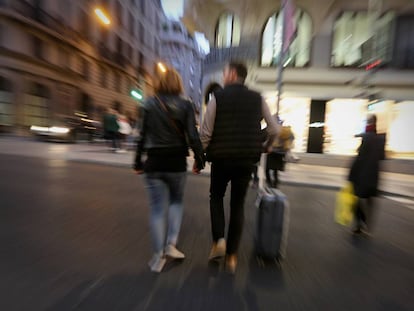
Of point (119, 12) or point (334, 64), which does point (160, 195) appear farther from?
point (119, 12)

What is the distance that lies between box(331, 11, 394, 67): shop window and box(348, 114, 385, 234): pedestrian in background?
41.0 feet

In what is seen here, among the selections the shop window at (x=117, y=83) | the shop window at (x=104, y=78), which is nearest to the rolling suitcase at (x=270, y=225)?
the shop window at (x=104, y=78)

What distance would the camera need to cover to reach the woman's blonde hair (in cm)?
259

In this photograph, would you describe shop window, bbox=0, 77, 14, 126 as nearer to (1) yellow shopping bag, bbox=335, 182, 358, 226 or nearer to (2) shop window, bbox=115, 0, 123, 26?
(2) shop window, bbox=115, 0, 123, 26

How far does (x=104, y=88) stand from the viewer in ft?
110

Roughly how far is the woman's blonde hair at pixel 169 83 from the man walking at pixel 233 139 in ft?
1.16

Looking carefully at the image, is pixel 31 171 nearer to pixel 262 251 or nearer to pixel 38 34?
pixel 262 251

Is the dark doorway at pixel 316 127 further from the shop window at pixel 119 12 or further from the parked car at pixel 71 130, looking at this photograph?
the shop window at pixel 119 12

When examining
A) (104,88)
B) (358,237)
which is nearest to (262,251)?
(358,237)

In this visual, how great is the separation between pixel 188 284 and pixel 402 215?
191 inches

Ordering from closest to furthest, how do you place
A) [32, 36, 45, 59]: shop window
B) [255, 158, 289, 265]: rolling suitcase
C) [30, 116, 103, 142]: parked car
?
[255, 158, 289, 265]: rolling suitcase < [30, 116, 103, 142]: parked car < [32, 36, 45, 59]: shop window

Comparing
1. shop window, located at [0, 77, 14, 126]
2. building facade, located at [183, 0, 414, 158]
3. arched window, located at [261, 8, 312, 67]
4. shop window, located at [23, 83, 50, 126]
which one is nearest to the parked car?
shop window, located at [0, 77, 14, 126]

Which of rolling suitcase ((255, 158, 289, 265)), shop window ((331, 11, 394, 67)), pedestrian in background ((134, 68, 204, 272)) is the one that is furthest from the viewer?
shop window ((331, 11, 394, 67))

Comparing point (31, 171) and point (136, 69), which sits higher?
point (136, 69)
